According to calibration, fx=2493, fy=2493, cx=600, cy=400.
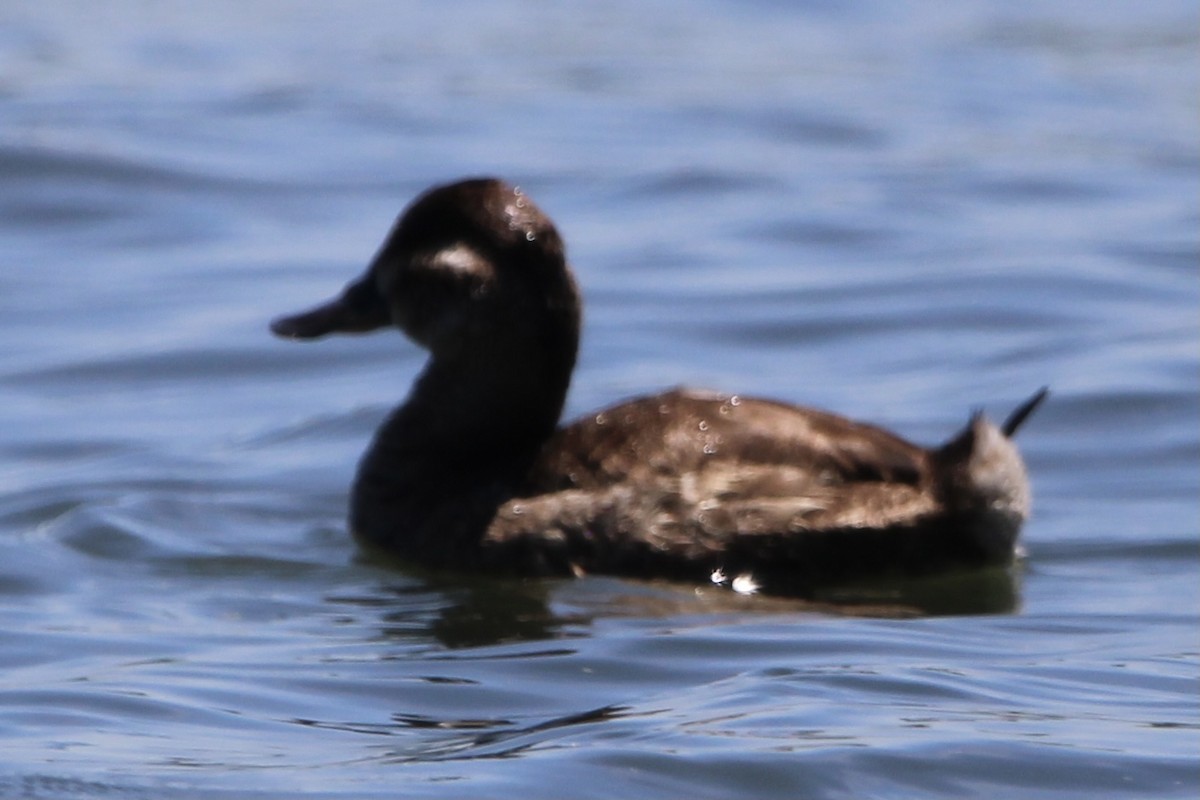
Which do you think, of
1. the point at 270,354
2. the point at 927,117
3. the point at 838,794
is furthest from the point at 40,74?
the point at 838,794

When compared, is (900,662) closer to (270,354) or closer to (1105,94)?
(270,354)

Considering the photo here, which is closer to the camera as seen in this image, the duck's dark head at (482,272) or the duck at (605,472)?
the duck at (605,472)

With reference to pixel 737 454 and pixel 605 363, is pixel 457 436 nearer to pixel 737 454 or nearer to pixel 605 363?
pixel 737 454

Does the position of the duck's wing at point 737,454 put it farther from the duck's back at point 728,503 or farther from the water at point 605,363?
the water at point 605,363

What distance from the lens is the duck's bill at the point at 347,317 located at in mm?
7992

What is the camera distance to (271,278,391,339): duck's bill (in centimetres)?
799

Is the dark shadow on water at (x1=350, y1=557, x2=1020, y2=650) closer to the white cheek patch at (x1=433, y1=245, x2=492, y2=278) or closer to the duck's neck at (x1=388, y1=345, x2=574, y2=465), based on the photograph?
the duck's neck at (x1=388, y1=345, x2=574, y2=465)

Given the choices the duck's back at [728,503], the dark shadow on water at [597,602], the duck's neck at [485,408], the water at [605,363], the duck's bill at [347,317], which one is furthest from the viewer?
the duck's bill at [347,317]

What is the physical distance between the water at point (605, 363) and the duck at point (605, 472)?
13 cm

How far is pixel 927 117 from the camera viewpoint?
1742 cm

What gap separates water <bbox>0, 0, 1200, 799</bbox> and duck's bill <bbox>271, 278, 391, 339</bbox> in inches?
25.2

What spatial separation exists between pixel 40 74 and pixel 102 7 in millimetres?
2351

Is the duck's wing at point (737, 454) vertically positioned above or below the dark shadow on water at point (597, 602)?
above

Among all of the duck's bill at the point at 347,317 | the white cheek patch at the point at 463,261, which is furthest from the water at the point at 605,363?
the white cheek patch at the point at 463,261
